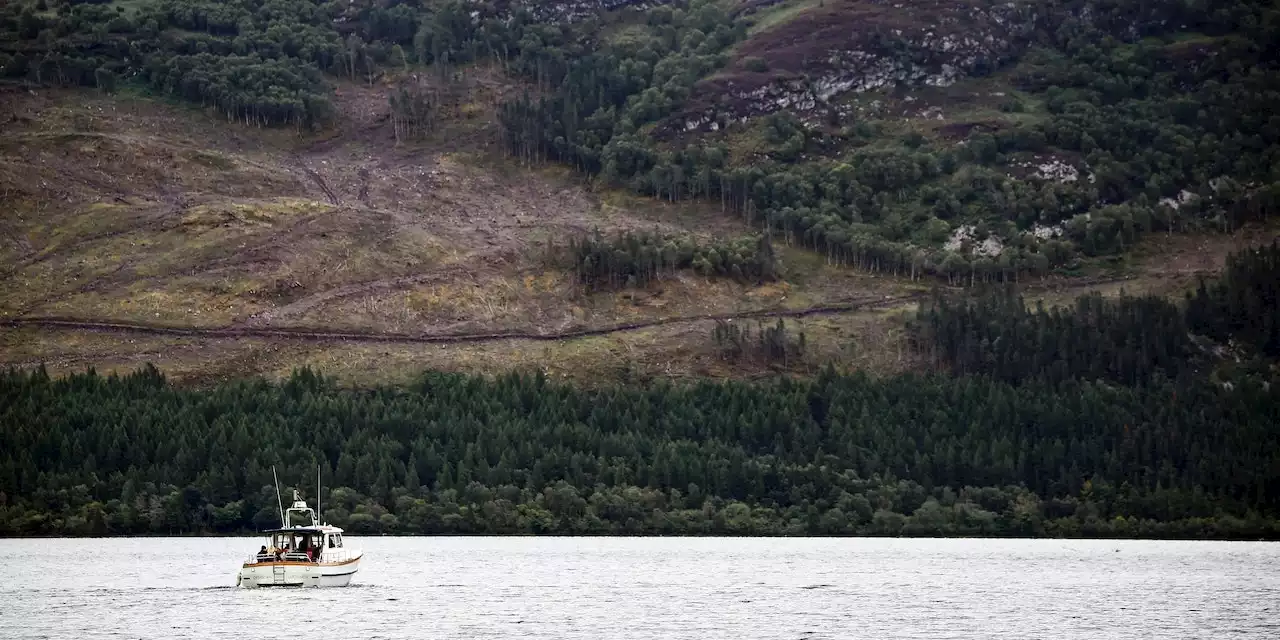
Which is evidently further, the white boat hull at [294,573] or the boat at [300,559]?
the boat at [300,559]

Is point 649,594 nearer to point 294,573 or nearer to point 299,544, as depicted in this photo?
point 294,573

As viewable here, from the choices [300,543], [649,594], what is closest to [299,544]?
[300,543]

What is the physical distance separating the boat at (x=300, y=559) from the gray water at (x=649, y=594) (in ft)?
4.10

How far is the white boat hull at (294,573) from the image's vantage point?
126562 mm

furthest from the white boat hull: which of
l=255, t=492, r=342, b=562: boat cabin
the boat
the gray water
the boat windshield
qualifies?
the boat windshield

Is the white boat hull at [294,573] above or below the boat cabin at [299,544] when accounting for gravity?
below

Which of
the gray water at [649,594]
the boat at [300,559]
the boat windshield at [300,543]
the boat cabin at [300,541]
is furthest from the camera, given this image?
the boat windshield at [300,543]

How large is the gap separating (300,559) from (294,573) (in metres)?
1.18

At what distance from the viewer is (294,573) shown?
5044 inches

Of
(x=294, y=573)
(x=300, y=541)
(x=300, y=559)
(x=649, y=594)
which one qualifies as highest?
(x=300, y=541)

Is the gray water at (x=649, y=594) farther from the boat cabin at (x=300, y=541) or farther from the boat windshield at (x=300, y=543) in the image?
the boat windshield at (x=300, y=543)

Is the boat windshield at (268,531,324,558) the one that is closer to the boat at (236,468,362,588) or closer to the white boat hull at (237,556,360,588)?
the boat at (236,468,362,588)

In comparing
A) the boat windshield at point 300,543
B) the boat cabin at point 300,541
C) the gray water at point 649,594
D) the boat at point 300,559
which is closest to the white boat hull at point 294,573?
the boat at point 300,559

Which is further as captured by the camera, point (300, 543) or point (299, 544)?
point (299, 544)
